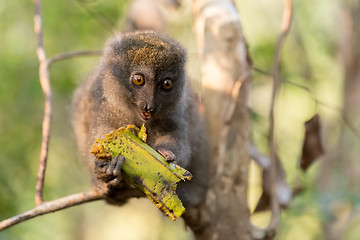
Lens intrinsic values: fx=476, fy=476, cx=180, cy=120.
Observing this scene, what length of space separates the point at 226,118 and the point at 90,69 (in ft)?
6.28

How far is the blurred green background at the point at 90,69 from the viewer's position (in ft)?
20.0

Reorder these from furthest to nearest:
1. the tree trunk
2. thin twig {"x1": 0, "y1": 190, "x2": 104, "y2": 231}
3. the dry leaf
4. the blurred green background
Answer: the blurred green background < the dry leaf < the tree trunk < thin twig {"x1": 0, "y1": 190, "x2": 104, "y2": 231}

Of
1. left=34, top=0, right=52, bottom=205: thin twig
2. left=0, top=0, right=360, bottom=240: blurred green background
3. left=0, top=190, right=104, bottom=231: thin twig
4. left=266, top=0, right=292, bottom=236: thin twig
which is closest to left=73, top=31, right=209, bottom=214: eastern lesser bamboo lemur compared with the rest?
left=0, top=190, right=104, bottom=231: thin twig

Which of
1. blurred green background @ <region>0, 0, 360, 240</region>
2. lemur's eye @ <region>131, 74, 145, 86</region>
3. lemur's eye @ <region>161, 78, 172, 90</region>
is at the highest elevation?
lemur's eye @ <region>131, 74, 145, 86</region>

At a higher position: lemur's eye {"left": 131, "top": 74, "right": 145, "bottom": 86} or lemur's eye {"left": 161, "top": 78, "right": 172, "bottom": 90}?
lemur's eye {"left": 131, "top": 74, "right": 145, "bottom": 86}

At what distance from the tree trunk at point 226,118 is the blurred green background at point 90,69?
849mm

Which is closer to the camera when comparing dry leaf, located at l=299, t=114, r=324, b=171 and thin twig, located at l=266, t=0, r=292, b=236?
thin twig, located at l=266, t=0, r=292, b=236

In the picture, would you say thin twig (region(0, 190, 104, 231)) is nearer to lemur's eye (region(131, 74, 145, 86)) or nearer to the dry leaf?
Answer: lemur's eye (region(131, 74, 145, 86))

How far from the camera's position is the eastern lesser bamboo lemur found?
Result: 352 centimetres

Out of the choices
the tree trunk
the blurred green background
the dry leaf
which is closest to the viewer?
the tree trunk

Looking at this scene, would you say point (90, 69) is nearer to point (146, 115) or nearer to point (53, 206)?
point (146, 115)

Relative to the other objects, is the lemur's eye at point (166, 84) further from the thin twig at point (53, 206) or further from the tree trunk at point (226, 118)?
the thin twig at point (53, 206)

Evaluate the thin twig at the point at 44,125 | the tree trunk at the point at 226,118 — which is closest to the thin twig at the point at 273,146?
the tree trunk at the point at 226,118

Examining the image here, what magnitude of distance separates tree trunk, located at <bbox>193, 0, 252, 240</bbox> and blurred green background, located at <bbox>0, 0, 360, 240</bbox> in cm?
85
